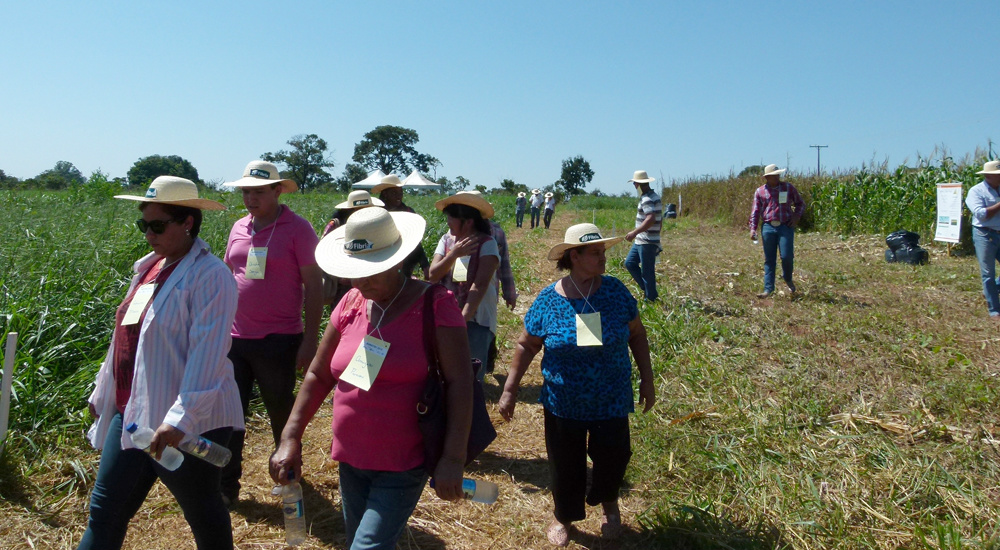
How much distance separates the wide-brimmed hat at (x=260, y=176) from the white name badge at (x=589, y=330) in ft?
6.03

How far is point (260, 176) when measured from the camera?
12.4ft

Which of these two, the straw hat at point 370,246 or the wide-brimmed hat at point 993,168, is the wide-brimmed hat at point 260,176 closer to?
the straw hat at point 370,246

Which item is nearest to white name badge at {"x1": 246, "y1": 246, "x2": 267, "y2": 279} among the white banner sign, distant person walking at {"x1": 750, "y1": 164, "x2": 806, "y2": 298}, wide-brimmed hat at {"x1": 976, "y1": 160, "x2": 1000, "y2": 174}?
distant person walking at {"x1": 750, "y1": 164, "x2": 806, "y2": 298}

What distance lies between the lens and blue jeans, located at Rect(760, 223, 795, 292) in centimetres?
873

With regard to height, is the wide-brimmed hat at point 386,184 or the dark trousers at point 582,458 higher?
the wide-brimmed hat at point 386,184

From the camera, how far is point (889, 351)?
5.75m

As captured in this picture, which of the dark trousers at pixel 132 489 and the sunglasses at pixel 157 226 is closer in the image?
the dark trousers at pixel 132 489

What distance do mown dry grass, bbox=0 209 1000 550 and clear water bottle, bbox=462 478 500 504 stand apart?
46.7 inches

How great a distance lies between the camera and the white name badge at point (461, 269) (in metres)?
4.37

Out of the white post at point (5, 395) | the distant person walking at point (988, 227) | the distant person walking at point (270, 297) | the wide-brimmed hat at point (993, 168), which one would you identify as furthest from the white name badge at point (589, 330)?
the wide-brimmed hat at point (993, 168)

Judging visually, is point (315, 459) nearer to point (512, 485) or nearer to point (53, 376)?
point (512, 485)

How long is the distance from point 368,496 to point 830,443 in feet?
9.43

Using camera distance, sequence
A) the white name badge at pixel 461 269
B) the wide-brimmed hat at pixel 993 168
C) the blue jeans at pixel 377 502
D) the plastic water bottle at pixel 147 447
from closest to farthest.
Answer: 1. the blue jeans at pixel 377 502
2. the plastic water bottle at pixel 147 447
3. the white name badge at pixel 461 269
4. the wide-brimmed hat at pixel 993 168

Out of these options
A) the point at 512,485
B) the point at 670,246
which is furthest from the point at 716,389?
the point at 670,246
